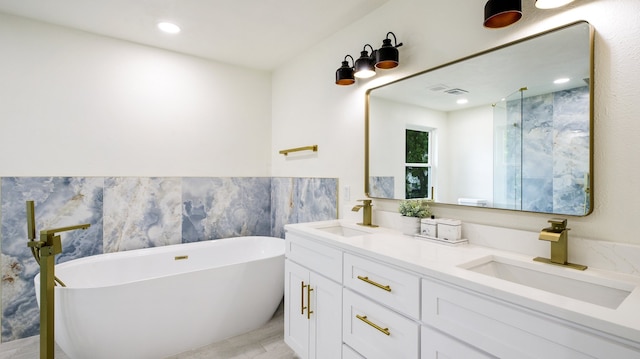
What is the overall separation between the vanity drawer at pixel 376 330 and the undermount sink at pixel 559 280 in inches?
13.7

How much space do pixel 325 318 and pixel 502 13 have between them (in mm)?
1710

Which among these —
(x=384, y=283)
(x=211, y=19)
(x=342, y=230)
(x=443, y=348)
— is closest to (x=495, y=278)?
(x=443, y=348)

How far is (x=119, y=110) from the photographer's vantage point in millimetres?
2697

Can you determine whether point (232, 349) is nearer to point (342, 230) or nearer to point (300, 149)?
point (342, 230)

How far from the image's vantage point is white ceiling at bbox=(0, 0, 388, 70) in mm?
2104

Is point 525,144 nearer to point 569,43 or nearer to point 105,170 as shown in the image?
point 569,43

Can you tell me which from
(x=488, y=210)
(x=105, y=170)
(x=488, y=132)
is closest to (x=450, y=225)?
(x=488, y=210)

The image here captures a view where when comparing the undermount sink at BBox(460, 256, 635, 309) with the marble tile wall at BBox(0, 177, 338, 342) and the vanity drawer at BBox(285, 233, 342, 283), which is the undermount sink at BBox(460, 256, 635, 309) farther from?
the marble tile wall at BBox(0, 177, 338, 342)

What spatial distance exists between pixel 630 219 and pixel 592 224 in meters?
0.11

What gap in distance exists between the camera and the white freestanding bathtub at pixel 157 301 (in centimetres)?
183

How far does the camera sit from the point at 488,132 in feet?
5.00

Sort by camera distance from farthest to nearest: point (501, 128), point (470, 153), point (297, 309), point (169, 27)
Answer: point (169, 27), point (297, 309), point (470, 153), point (501, 128)

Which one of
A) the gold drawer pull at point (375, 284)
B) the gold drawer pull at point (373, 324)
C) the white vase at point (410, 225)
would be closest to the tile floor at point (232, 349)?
the gold drawer pull at point (373, 324)

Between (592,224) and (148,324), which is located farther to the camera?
(148,324)
